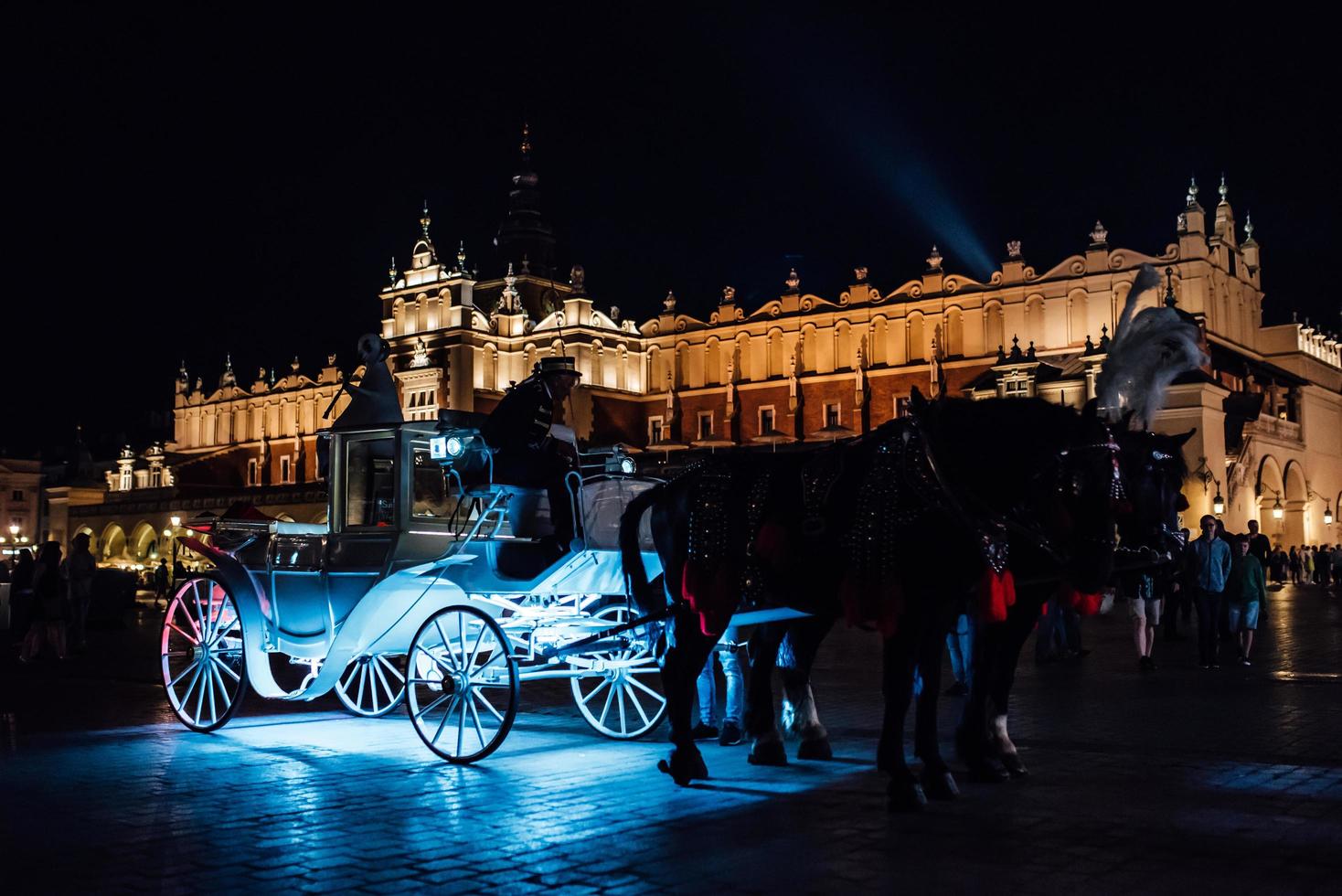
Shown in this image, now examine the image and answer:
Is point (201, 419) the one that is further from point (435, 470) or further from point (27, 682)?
point (435, 470)

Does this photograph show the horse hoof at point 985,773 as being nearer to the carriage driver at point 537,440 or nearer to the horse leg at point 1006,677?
the horse leg at point 1006,677

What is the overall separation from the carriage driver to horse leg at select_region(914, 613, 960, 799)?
8.80ft

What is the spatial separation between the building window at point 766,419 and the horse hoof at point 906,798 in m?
57.5

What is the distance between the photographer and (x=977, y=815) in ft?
19.1

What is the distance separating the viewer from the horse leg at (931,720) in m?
6.21

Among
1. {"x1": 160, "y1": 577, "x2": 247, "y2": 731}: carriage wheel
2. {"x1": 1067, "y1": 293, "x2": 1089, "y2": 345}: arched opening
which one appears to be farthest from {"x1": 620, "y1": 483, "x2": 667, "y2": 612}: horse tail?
{"x1": 1067, "y1": 293, "x2": 1089, "y2": 345}: arched opening

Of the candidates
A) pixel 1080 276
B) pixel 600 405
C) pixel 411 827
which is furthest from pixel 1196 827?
pixel 600 405

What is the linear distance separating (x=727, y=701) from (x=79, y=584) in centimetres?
1248

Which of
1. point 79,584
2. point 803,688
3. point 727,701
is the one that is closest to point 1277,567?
point 79,584

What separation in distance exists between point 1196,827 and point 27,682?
38.3ft

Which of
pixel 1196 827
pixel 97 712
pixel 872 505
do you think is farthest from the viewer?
pixel 97 712

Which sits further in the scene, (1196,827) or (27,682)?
(27,682)

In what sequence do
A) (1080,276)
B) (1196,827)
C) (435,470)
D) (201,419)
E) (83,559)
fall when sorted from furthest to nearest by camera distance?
(201,419), (1080,276), (83,559), (435,470), (1196,827)

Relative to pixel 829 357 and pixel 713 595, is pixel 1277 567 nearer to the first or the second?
pixel 829 357
